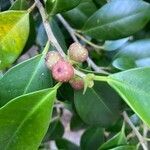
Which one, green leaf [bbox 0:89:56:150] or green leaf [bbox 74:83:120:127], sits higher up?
green leaf [bbox 0:89:56:150]

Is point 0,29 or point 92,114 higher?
point 0,29

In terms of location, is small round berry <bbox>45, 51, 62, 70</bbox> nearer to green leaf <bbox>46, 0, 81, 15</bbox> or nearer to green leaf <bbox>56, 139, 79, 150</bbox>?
green leaf <bbox>46, 0, 81, 15</bbox>

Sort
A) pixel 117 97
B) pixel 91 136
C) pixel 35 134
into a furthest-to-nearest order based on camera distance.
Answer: pixel 91 136, pixel 117 97, pixel 35 134

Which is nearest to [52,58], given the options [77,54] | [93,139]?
[77,54]

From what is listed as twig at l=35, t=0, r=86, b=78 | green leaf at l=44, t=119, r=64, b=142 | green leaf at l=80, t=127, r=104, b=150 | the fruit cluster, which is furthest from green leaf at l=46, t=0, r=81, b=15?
green leaf at l=44, t=119, r=64, b=142

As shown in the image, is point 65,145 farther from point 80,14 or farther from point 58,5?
point 58,5

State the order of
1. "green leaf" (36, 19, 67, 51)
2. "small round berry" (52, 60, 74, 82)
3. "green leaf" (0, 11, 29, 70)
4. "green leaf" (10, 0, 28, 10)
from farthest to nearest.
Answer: "green leaf" (36, 19, 67, 51) < "green leaf" (10, 0, 28, 10) < "green leaf" (0, 11, 29, 70) < "small round berry" (52, 60, 74, 82)

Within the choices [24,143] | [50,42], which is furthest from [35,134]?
[50,42]

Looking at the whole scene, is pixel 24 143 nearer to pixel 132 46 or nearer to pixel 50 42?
pixel 50 42
